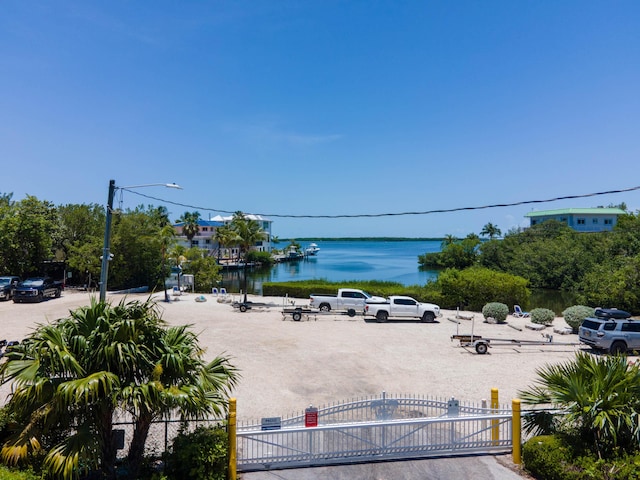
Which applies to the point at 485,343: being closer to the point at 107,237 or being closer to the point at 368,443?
the point at 368,443

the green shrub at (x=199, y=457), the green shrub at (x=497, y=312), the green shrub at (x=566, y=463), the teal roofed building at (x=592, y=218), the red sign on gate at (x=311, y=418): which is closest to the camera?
the green shrub at (x=566, y=463)

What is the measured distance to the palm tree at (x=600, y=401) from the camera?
7340 mm

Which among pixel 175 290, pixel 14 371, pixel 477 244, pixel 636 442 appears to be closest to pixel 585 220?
pixel 477 244

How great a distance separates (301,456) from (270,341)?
12.1 meters

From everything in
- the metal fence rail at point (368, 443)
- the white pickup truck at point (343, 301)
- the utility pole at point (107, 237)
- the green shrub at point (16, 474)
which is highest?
the utility pole at point (107, 237)

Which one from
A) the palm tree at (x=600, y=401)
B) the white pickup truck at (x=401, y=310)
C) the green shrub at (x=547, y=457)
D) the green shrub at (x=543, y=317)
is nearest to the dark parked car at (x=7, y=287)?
the white pickup truck at (x=401, y=310)

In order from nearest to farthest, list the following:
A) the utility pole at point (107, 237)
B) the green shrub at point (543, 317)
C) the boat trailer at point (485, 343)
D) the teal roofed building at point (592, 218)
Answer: the utility pole at point (107, 237), the boat trailer at point (485, 343), the green shrub at point (543, 317), the teal roofed building at point (592, 218)

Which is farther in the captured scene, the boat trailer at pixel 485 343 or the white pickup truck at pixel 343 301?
the white pickup truck at pixel 343 301

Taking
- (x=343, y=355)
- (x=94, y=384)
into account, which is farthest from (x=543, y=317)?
(x=94, y=384)

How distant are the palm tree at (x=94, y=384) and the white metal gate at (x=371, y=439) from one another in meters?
1.62

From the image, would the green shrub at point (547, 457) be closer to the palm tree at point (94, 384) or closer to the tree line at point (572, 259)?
the palm tree at point (94, 384)

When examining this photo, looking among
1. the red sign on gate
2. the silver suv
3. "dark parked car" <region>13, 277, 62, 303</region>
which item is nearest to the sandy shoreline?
"dark parked car" <region>13, 277, 62, 303</region>

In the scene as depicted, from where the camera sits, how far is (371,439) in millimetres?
8641

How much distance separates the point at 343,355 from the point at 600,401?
11.3 m
